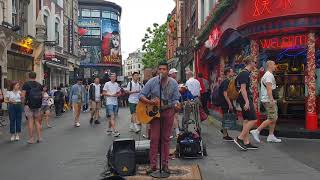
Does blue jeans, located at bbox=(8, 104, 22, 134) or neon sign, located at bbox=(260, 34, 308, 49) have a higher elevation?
neon sign, located at bbox=(260, 34, 308, 49)

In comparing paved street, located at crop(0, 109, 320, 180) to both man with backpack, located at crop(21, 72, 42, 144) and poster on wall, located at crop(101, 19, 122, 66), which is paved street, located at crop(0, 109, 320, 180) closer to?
man with backpack, located at crop(21, 72, 42, 144)

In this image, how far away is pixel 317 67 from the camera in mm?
14039

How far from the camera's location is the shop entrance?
14622 mm

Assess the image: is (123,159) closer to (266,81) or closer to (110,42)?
(266,81)

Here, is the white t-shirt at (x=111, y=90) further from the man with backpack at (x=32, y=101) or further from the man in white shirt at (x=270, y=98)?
the man in white shirt at (x=270, y=98)

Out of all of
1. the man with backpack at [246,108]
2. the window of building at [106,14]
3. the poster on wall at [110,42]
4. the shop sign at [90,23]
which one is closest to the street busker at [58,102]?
the man with backpack at [246,108]

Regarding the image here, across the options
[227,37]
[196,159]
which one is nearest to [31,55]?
[227,37]

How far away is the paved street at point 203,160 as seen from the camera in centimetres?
771

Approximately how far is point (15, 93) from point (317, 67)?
792cm

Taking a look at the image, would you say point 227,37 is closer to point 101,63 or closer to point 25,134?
point 25,134

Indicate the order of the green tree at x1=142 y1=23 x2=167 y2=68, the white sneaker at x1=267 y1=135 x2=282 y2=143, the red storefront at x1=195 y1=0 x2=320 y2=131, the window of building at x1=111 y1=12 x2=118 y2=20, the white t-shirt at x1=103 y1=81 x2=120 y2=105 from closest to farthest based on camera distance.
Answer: the white sneaker at x1=267 y1=135 x2=282 y2=143
the red storefront at x1=195 y1=0 x2=320 y2=131
the white t-shirt at x1=103 y1=81 x2=120 y2=105
the green tree at x1=142 y1=23 x2=167 y2=68
the window of building at x1=111 y1=12 x2=118 y2=20

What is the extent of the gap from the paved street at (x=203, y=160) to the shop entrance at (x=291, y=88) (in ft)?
11.3

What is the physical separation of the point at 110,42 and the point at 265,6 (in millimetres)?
79805

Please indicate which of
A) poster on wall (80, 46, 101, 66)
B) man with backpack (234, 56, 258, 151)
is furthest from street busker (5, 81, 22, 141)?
poster on wall (80, 46, 101, 66)
